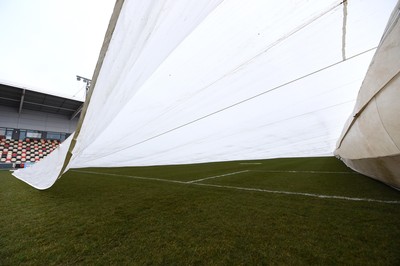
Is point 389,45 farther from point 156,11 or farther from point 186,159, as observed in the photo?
point 186,159

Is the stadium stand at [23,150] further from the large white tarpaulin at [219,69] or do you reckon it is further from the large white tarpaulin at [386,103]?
the large white tarpaulin at [386,103]

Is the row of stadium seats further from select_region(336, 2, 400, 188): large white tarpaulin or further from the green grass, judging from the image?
select_region(336, 2, 400, 188): large white tarpaulin

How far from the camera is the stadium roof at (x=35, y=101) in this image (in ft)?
34.8

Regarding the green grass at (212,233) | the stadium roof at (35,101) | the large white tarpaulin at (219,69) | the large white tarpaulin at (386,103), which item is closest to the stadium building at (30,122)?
the stadium roof at (35,101)

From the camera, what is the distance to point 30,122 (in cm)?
1311

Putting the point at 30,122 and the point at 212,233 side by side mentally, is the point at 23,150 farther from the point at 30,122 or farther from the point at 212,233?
the point at 212,233

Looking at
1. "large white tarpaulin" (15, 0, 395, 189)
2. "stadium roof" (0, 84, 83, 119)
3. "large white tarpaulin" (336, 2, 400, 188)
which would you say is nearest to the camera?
"large white tarpaulin" (336, 2, 400, 188)

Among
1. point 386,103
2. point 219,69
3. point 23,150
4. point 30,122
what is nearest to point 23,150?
point 23,150

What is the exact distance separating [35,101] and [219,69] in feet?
49.3

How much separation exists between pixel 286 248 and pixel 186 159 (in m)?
3.57

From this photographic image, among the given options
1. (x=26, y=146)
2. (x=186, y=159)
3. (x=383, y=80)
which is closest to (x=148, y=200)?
(x=383, y=80)

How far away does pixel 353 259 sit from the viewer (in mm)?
600

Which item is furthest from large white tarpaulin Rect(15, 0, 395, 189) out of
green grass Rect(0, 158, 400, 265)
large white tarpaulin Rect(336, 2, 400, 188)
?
large white tarpaulin Rect(336, 2, 400, 188)

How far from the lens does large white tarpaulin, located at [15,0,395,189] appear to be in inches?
46.7
